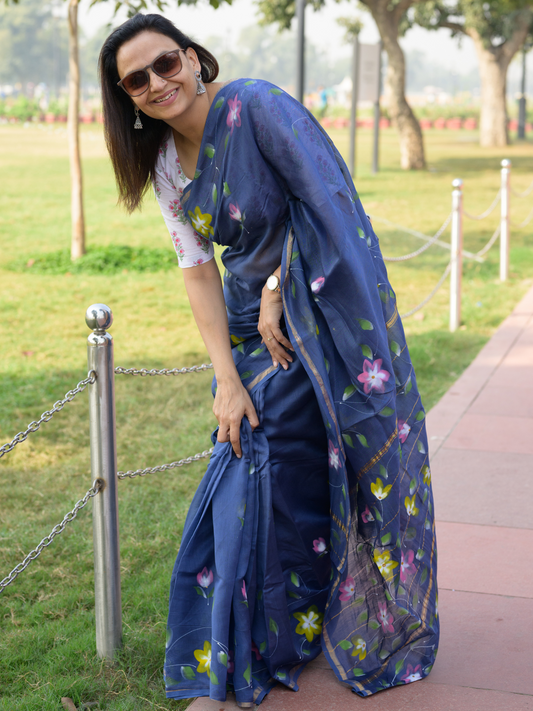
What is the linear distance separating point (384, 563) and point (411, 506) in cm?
17

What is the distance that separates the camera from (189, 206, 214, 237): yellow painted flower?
2.12 m

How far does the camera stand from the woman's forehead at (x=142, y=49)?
2.01 m

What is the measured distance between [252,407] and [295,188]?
0.59m

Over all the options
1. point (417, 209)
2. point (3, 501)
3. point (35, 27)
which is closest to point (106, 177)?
point (417, 209)

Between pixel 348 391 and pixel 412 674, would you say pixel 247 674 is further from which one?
pixel 348 391

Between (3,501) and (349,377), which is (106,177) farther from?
(349,377)

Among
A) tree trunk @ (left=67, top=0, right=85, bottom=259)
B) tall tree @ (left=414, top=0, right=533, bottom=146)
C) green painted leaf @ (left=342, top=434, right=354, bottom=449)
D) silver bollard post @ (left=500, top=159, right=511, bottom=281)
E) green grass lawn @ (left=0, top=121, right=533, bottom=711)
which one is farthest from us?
tall tree @ (left=414, top=0, right=533, bottom=146)

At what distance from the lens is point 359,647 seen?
227 cm

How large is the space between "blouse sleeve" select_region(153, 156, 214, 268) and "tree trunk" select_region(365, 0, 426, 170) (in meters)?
18.8

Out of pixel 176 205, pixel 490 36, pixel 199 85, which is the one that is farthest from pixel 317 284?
pixel 490 36

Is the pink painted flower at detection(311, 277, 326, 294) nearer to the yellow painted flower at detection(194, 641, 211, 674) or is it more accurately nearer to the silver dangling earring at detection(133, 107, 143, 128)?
the silver dangling earring at detection(133, 107, 143, 128)

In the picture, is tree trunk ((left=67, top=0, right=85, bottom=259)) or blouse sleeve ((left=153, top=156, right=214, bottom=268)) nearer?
blouse sleeve ((left=153, top=156, right=214, bottom=268))

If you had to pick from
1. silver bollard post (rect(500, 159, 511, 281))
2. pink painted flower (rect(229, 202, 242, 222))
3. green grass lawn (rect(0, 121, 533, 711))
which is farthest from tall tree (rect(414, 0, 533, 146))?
pink painted flower (rect(229, 202, 242, 222))

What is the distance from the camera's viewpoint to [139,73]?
6.61 feet
